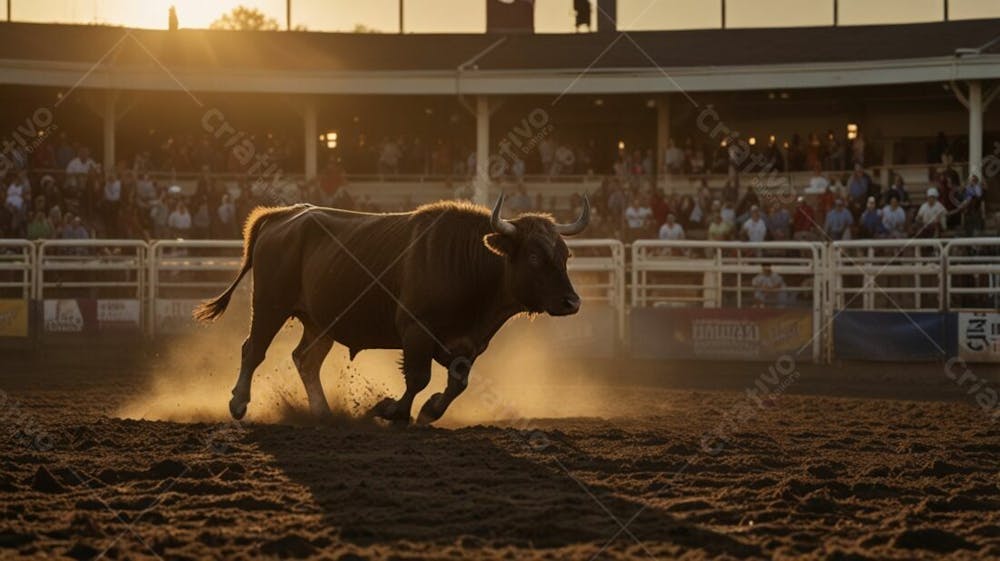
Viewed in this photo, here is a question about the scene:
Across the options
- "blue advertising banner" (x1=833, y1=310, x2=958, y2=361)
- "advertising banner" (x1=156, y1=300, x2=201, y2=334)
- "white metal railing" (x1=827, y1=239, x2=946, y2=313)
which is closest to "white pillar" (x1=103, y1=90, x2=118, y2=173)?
"advertising banner" (x1=156, y1=300, x2=201, y2=334)

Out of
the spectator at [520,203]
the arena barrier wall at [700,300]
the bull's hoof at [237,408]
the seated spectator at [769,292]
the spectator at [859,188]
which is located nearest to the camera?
the bull's hoof at [237,408]

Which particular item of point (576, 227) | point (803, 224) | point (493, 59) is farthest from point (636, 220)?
point (576, 227)

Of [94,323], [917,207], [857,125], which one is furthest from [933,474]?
[857,125]

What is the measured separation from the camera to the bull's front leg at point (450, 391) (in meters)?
9.83

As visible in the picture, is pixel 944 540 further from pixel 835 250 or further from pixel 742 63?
pixel 742 63

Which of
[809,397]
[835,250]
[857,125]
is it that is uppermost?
[857,125]

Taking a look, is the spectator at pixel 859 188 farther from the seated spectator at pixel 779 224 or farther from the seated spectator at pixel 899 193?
the seated spectator at pixel 779 224

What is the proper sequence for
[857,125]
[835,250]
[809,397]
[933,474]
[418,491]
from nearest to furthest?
[418,491] < [933,474] < [809,397] < [835,250] < [857,125]

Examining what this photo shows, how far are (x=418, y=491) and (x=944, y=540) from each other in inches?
98.8

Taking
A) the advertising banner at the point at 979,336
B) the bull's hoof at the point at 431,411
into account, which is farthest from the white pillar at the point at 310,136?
the bull's hoof at the point at 431,411

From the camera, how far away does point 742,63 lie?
27.5 metres

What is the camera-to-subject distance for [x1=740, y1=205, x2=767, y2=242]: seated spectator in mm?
21062

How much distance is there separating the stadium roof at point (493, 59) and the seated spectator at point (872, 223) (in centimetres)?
422

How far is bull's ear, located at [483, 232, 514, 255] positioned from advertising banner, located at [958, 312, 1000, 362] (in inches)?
340
